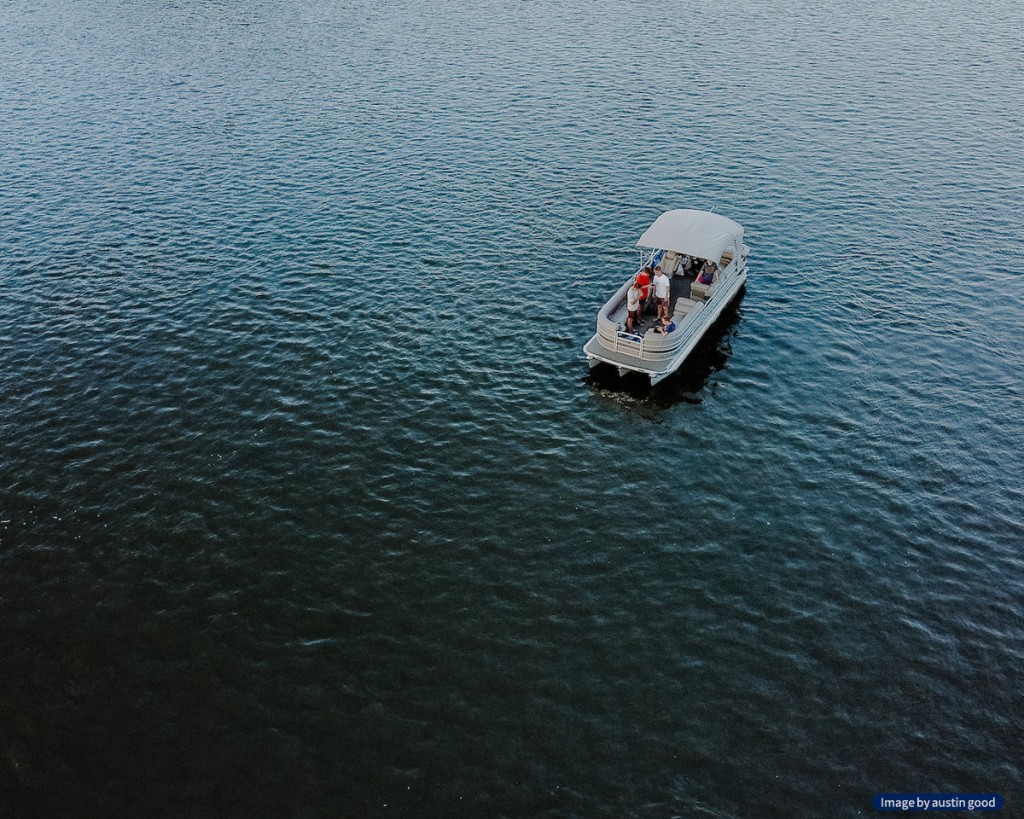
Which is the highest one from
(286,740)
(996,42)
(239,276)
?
(996,42)

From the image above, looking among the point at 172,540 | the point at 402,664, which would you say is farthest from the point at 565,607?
the point at 172,540

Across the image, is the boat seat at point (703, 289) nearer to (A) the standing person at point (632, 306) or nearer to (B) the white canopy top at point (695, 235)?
(B) the white canopy top at point (695, 235)

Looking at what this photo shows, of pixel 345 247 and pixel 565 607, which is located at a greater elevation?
pixel 345 247

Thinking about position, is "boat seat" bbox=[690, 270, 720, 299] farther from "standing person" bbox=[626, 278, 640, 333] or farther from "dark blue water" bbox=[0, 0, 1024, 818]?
"standing person" bbox=[626, 278, 640, 333]

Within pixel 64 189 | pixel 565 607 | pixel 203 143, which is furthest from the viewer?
pixel 203 143

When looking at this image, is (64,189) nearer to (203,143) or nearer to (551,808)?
(203,143)

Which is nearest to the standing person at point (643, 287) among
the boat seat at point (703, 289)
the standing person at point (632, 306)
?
the standing person at point (632, 306)
